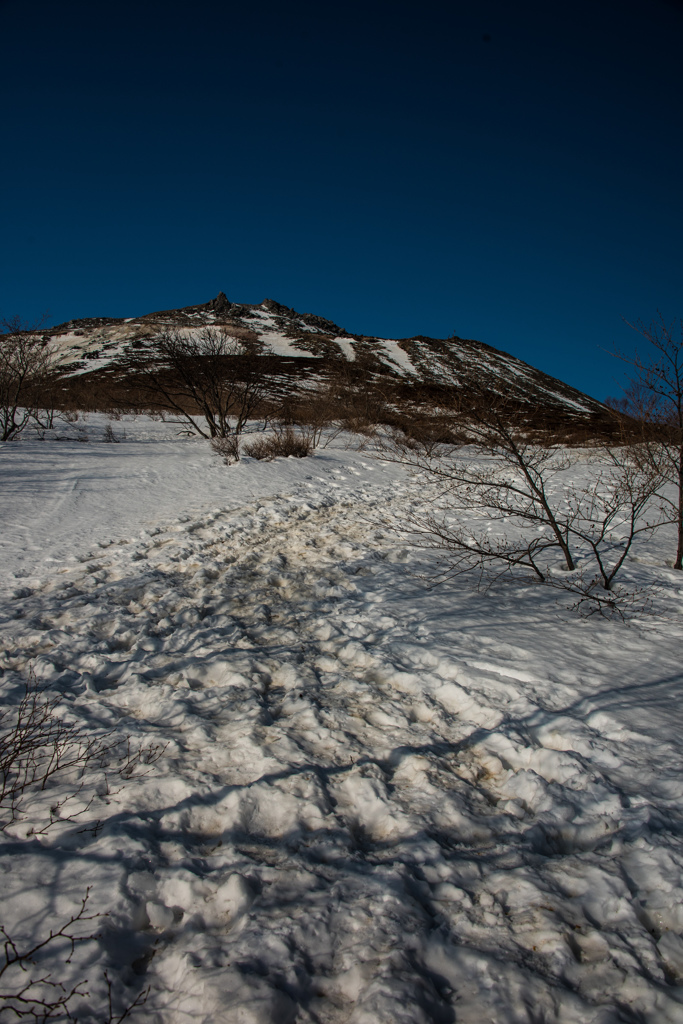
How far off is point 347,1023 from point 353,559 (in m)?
4.16

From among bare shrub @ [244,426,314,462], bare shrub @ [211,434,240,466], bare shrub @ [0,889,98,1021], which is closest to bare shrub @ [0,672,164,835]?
bare shrub @ [0,889,98,1021]

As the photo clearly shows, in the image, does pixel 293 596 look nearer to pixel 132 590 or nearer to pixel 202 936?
pixel 132 590

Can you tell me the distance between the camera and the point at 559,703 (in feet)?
9.54

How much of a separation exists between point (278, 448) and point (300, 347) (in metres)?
38.2

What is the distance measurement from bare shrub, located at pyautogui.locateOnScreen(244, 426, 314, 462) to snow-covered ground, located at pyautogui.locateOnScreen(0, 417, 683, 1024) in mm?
6681

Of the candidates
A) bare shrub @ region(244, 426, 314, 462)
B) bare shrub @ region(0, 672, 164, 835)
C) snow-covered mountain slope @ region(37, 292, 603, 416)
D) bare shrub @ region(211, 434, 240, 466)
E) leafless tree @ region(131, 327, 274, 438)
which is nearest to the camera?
bare shrub @ region(0, 672, 164, 835)

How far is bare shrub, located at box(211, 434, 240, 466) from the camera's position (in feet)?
34.6

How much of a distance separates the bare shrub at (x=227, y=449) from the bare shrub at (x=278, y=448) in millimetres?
478

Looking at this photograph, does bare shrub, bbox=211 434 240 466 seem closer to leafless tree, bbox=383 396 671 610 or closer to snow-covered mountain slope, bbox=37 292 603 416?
leafless tree, bbox=383 396 671 610

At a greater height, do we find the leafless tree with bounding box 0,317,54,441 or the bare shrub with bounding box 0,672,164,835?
the leafless tree with bounding box 0,317,54,441

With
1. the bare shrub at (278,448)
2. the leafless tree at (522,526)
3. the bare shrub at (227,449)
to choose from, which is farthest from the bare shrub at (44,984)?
Result: the bare shrub at (278,448)

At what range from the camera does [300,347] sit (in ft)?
154

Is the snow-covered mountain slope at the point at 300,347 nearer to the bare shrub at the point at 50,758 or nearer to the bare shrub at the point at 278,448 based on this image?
the bare shrub at the point at 278,448

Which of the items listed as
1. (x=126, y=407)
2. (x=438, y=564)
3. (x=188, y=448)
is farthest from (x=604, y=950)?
(x=126, y=407)
